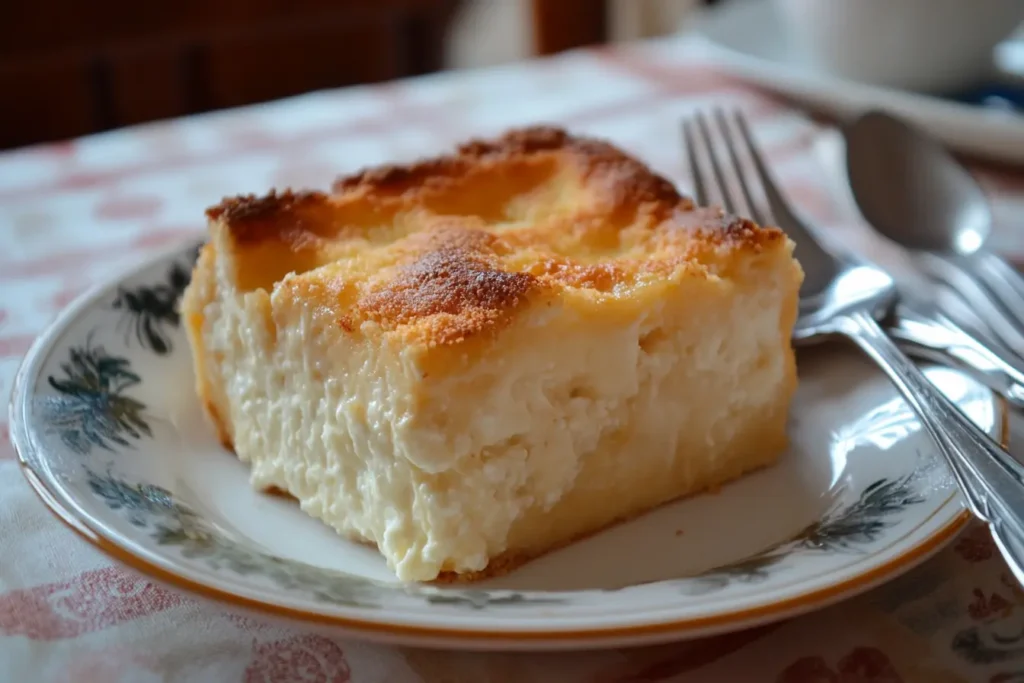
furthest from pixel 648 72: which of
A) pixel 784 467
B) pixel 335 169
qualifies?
pixel 784 467

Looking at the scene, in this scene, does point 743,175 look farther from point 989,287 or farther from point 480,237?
point 480,237

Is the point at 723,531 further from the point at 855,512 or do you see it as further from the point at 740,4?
the point at 740,4

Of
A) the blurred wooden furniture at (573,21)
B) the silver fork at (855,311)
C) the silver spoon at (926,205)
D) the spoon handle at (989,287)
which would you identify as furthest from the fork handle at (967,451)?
the blurred wooden furniture at (573,21)

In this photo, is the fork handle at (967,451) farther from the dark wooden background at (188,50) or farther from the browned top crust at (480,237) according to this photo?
the dark wooden background at (188,50)

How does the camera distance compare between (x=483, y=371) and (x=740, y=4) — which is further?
(x=740, y=4)

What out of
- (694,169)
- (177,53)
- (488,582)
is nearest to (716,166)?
(694,169)
